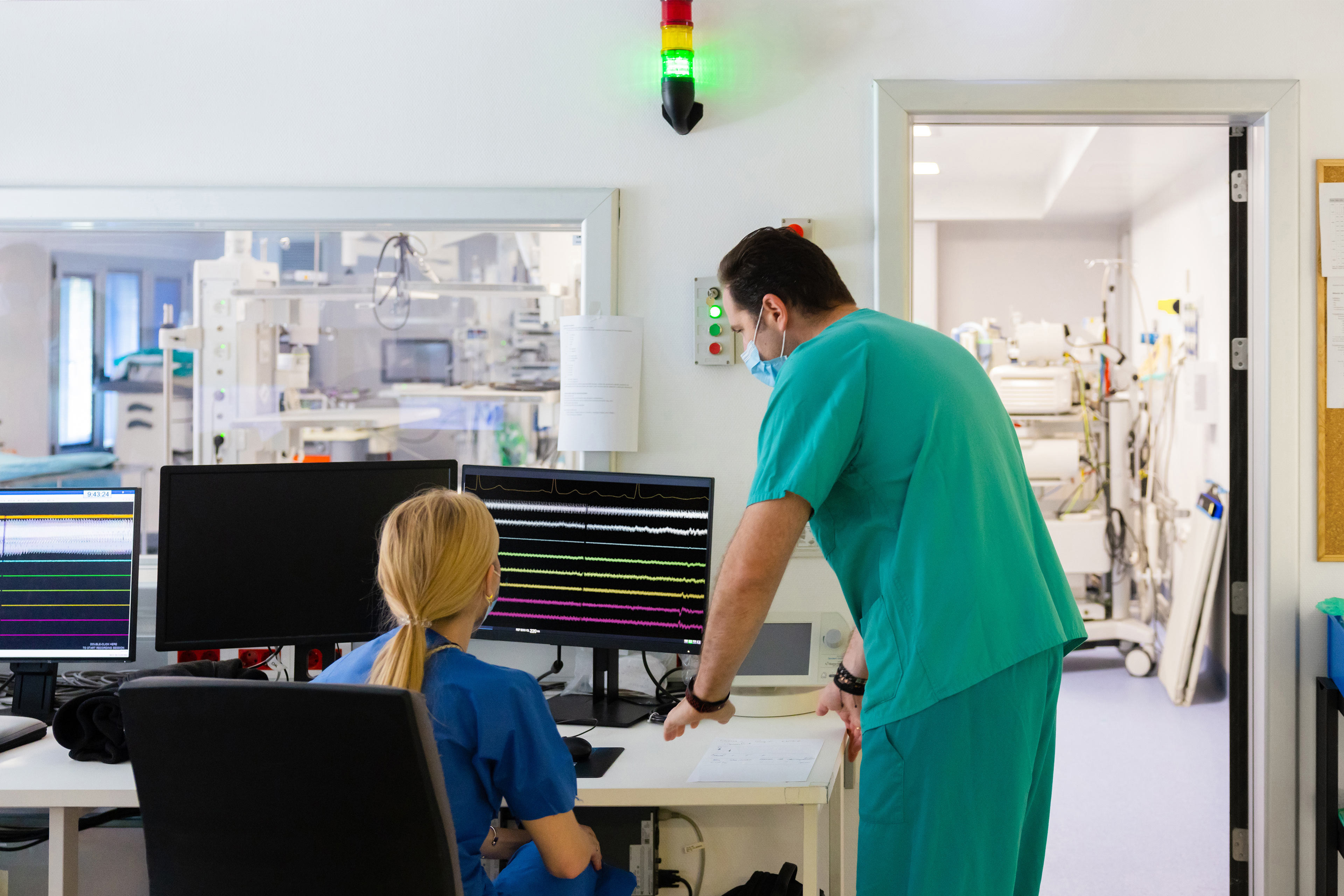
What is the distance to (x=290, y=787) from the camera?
1030 millimetres

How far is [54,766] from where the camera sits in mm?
1657

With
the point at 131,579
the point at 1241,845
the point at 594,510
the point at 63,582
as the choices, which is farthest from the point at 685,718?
the point at 1241,845

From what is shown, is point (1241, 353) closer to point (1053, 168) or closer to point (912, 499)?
point (912, 499)

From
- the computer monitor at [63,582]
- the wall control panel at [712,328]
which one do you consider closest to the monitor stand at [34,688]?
the computer monitor at [63,582]

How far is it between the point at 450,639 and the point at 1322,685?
1.88 meters

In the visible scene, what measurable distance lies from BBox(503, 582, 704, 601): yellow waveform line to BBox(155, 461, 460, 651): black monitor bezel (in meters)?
0.25

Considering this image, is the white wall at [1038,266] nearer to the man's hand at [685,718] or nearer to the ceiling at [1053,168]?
the ceiling at [1053,168]

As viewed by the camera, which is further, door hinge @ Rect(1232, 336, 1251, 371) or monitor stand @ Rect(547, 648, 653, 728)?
door hinge @ Rect(1232, 336, 1251, 371)

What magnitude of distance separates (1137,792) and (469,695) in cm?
282

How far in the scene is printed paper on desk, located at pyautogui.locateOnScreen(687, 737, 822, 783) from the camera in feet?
5.15

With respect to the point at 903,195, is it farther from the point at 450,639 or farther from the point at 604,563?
the point at 450,639

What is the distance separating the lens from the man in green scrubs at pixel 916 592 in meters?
1.42

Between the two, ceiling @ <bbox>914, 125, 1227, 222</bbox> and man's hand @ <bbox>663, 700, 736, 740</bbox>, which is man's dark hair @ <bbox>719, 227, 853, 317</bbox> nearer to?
man's hand @ <bbox>663, 700, 736, 740</bbox>

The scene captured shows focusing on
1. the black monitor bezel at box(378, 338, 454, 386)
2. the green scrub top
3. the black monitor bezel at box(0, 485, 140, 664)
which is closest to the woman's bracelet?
the green scrub top
